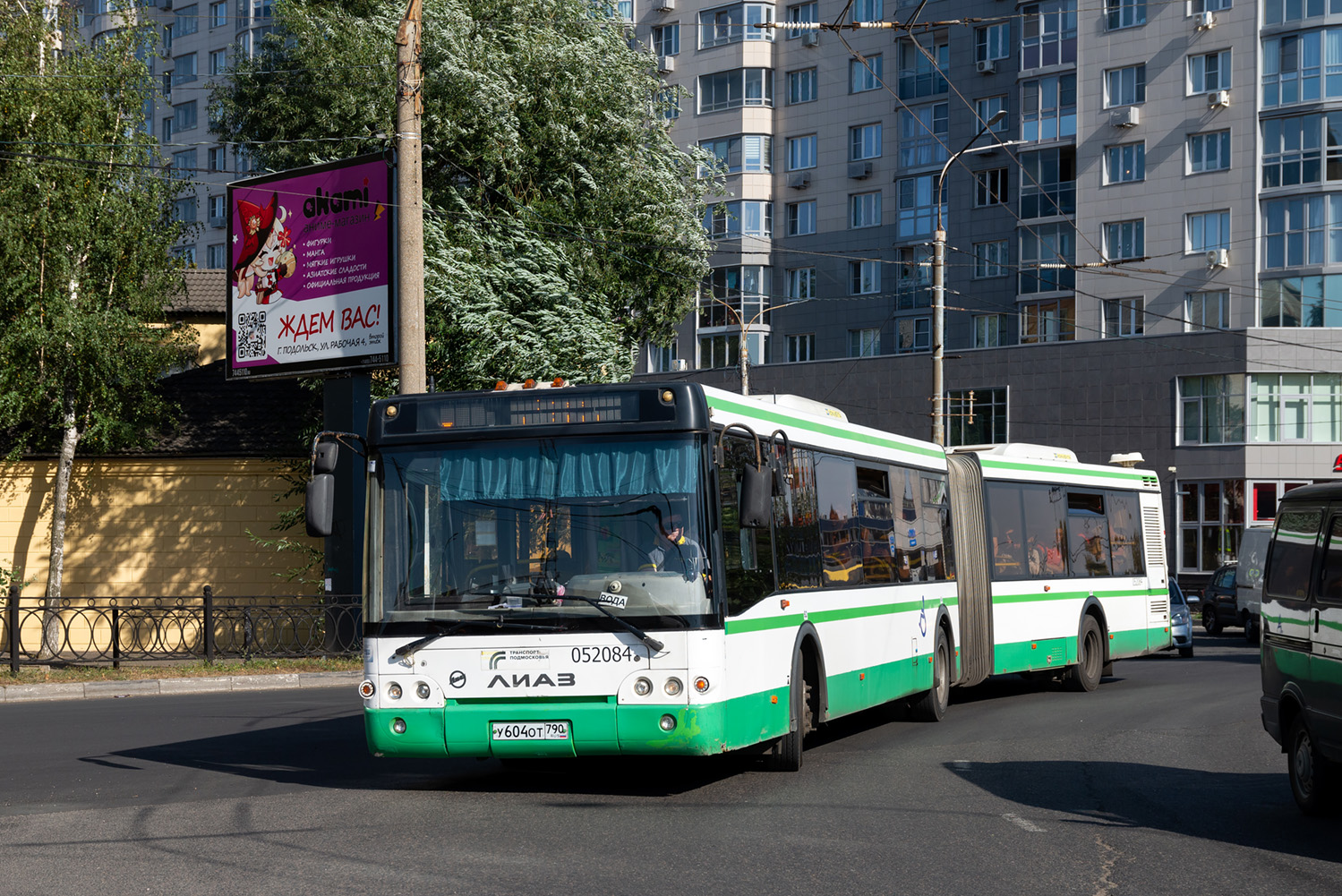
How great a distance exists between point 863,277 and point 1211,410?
1625 centimetres

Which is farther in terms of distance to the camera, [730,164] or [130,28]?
[730,164]

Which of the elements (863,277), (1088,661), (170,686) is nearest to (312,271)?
(170,686)

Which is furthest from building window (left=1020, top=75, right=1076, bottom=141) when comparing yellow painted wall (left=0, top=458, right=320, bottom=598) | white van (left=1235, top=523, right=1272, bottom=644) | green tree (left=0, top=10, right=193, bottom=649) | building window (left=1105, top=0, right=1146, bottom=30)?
green tree (left=0, top=10, right=193, bottom=649)

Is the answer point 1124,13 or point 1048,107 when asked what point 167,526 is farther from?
point 1124,13

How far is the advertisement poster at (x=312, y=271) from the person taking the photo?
22.3 metres

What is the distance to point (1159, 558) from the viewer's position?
21500 mm

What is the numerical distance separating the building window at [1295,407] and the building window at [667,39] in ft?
93.4

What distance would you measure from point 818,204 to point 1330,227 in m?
20.4

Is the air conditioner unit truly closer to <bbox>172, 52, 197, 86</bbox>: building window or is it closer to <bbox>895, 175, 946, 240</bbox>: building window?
<bbox>895, 175, 946, 240</bbox>: building window

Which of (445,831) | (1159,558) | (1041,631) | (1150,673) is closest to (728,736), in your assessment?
(445,831)

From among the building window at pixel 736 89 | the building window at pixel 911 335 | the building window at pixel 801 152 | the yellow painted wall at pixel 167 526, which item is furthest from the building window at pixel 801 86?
the yellow painted wall at pixel 167 526

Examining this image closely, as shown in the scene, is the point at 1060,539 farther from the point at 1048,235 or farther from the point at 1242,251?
the point at 1048,235

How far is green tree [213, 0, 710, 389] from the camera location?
25.7 m

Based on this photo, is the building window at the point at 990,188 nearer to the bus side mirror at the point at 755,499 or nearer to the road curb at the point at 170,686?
the road curb at the point at 170,686
